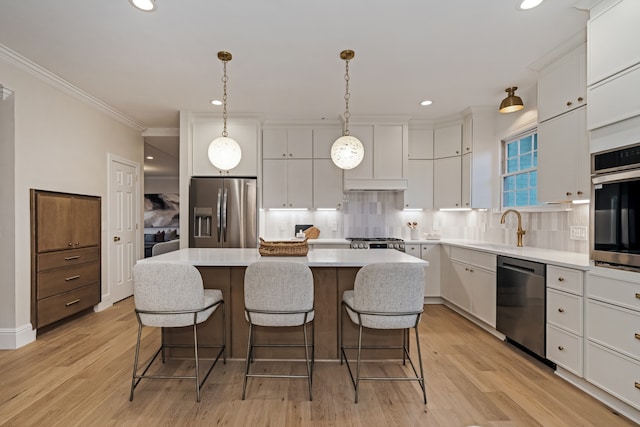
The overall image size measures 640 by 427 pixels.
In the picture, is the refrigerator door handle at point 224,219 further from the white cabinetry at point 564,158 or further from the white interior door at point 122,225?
the white cabinetry at point 564,158

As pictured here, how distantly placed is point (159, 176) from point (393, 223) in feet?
27.4

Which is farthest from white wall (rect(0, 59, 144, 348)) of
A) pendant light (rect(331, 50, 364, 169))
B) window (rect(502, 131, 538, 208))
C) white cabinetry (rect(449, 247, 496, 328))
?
window (rect(502, 131, 538, 208))

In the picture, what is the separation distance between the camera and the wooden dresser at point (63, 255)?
305 cm

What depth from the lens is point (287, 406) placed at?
199cm

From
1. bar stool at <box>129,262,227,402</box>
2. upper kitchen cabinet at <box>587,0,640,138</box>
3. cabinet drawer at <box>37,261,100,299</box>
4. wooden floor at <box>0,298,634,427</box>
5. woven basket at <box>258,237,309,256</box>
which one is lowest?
wooden floor at <box>0,298,634,427</box>

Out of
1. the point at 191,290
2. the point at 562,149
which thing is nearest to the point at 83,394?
the point at 191,290

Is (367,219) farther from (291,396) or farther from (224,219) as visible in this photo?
(291,396)

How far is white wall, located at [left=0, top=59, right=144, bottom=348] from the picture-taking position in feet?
9.46

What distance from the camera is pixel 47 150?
3193 millimetres

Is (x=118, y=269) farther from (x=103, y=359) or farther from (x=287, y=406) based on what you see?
(x=287, y=406)

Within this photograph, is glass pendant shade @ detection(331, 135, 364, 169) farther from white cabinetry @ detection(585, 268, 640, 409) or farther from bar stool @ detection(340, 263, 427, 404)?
white cabinetry @ detection(585, 268, 640, 409)

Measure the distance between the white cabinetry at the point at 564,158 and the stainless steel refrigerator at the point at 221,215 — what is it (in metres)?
3.24

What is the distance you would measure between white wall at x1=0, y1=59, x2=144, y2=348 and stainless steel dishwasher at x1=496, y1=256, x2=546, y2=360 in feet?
15.0

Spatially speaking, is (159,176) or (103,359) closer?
(103,359)
